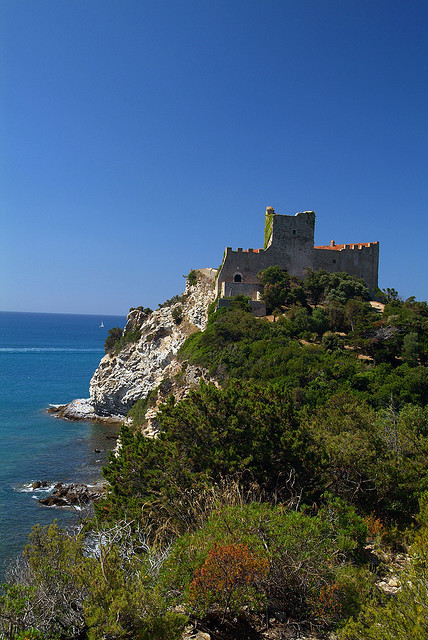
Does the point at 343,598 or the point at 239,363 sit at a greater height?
the point at 239,363

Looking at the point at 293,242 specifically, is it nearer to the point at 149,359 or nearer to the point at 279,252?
the point at 279,252

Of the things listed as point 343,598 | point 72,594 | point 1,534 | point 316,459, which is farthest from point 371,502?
point 1,534

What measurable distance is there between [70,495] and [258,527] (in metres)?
21.0

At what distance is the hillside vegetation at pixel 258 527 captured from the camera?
5773 mm

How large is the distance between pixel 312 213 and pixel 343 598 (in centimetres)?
3457

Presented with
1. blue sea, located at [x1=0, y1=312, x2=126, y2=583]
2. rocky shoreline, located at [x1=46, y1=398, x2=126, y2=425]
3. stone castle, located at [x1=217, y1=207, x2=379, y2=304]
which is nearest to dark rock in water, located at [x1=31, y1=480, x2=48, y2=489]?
blue sea, located at [x1=0, y1=312, x2=126, y2=583]

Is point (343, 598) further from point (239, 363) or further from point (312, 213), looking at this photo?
point (312, 213)

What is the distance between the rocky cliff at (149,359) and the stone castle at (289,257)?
10.4 feet

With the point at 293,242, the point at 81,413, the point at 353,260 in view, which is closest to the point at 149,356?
the point at 81,413

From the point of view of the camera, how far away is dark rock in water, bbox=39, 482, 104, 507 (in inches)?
963

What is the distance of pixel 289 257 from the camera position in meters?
38.4

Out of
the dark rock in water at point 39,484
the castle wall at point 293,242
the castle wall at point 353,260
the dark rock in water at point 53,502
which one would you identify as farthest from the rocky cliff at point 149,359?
the dark rock in water at point 53,502

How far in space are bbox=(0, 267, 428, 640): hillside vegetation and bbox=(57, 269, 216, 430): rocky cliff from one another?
43.5 ft

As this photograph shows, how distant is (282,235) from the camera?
38.2 meters
